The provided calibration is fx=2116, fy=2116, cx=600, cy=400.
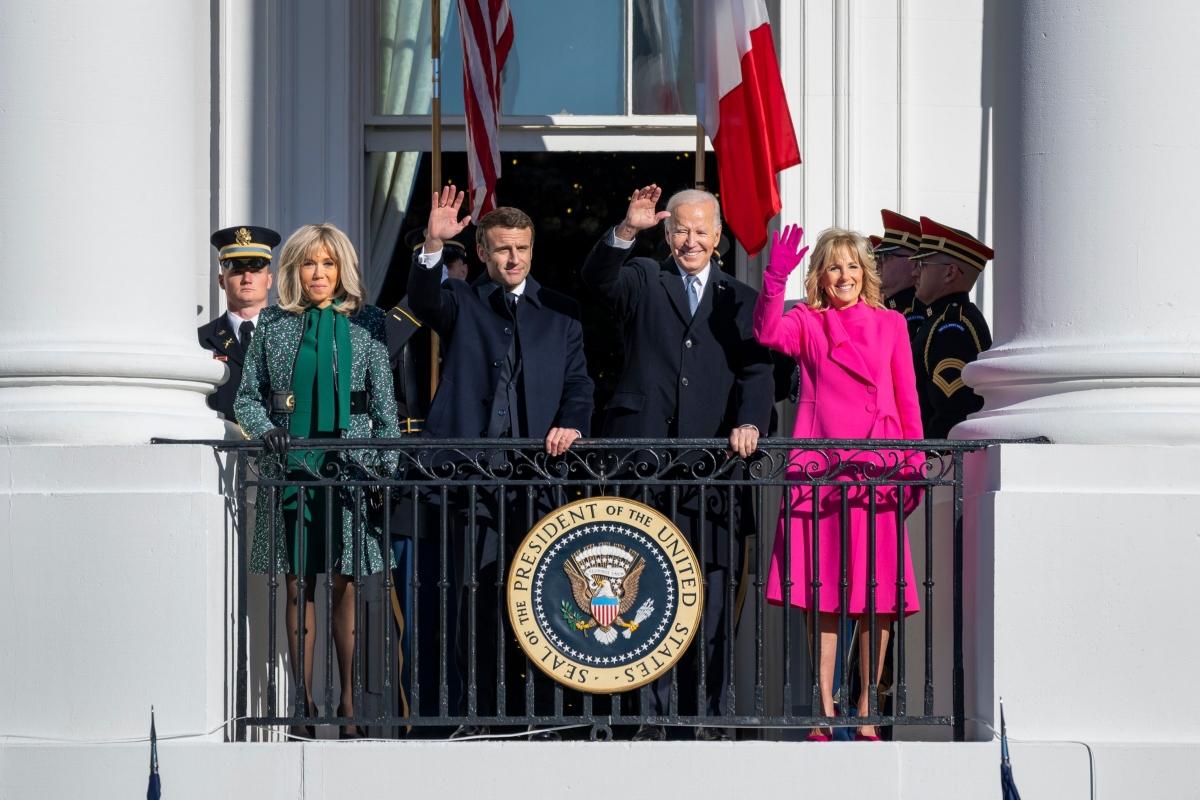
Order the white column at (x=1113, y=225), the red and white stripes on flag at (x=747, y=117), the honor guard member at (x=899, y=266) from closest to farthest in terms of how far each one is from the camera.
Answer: the white column at (x=1113, y=225)
the honor guard member at (x=899, y=266)
the red and white stripes on flag at (x=747, y=117)

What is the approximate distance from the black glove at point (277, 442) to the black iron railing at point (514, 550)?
1.5 inches

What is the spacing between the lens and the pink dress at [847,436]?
7754 mm

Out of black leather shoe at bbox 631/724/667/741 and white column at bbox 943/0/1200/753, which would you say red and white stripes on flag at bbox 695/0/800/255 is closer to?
white column at bbox 943/0/1200/753

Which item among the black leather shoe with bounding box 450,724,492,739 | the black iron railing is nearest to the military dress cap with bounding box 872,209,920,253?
the black iron railing

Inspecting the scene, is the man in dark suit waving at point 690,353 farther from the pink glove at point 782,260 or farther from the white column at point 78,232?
the white column at point 78,232

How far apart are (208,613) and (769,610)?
3.16 metres

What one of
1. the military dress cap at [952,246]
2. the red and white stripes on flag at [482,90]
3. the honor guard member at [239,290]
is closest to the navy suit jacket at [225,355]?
the honor guard member at [239,290]

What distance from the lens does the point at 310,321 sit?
314 inches

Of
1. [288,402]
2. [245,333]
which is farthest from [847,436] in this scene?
[245,333]

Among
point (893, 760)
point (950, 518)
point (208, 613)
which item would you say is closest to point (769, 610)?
point (950, 518)

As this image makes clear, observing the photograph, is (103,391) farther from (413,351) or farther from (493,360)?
(413,351)

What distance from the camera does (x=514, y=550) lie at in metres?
8.02

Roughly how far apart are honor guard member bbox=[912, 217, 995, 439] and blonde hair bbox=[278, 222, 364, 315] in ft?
8.04

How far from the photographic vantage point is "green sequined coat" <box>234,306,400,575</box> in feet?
25.6
